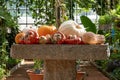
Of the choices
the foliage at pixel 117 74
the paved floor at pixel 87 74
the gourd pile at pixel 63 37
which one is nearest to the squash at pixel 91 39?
the gourd pile at pixel 63 37

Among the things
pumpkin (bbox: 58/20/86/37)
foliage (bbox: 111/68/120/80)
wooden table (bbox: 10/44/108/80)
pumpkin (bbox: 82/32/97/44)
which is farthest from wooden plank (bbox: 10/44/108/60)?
foliage (bbox: 111/68/120/80)

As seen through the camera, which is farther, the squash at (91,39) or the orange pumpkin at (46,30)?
the orange pumpkin at (46,30)

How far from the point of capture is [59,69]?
2430mm

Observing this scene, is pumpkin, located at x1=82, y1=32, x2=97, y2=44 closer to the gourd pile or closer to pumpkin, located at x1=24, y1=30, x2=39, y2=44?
the gourd pile

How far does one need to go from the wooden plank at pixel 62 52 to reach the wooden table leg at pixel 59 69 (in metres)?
0.26

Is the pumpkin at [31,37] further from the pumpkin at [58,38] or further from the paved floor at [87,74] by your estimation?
the paved floor at [87,74]

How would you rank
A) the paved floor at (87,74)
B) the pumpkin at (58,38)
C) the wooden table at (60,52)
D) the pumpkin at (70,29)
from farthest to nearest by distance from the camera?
1. the paved floor at (87,74)
2. the pumpkin at (70,29)
3. the pumpkin at (58,38)
4. the wooden table at (60,52)

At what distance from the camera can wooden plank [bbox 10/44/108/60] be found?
2154 mm

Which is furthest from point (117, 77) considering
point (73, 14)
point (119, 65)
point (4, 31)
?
point (73, 14)

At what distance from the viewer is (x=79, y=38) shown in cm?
232

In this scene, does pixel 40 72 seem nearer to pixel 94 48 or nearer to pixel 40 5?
pixel 94 48

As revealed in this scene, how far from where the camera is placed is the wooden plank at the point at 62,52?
7.07ft

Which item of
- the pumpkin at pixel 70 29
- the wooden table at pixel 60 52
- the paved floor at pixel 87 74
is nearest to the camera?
the wooden table at pixel 60 52

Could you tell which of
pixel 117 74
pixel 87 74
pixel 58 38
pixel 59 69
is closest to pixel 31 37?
pixel 58 38
